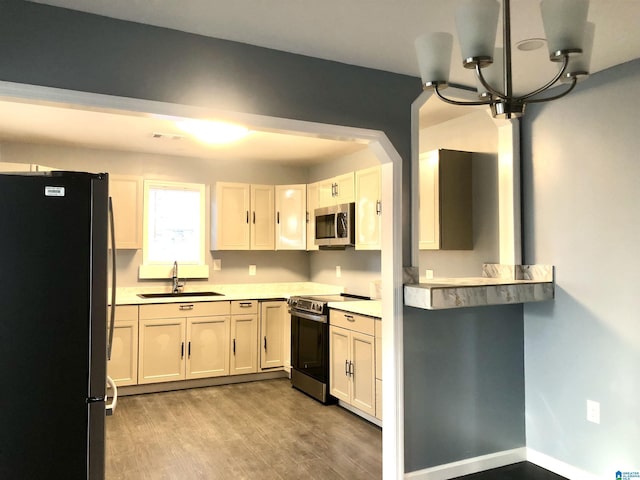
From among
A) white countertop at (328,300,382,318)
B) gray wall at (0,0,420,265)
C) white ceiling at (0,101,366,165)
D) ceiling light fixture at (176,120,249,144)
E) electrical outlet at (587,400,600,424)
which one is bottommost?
electrical outlet at (587,400,600,424)

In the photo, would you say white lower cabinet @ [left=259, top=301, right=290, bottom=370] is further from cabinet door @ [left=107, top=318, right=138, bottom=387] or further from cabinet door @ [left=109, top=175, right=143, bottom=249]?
cabinet door @ [left=109, top=175, right=143, bottom=249]

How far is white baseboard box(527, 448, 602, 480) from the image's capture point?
298 centimetres

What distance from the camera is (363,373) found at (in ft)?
12.8

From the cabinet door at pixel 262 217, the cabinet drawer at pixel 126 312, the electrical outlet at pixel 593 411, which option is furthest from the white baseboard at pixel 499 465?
the cabinet door at pixel 262 217

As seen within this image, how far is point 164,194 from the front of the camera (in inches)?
219

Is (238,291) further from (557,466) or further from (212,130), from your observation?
(557,466)

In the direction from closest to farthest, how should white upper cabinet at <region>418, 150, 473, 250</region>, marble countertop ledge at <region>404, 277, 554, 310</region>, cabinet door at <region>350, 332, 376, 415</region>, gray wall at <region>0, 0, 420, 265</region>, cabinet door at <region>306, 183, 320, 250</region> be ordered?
gray wall at <region>0, 0, 420, 265</region> → marble countertop ledge at <region>404, 277, 554, 310</region> → white upper cabinet at <region>418, 150, 473, 250</region> → cabinet door at <region>350, 332, 376, 415</region> → cabinet door at <region>306, 183, 320, 250</region>

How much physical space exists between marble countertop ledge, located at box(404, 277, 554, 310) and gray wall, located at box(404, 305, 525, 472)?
7.9 inches

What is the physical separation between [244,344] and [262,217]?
144 centimetres

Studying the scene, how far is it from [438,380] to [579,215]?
1.31 meters

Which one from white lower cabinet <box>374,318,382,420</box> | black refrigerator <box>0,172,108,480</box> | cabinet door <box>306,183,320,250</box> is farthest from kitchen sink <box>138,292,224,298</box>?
black refrigerator <box>0,172,108,480</box>

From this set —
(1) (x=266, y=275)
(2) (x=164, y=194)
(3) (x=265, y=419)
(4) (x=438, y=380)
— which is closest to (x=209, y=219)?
(2) (x=164, y=194)

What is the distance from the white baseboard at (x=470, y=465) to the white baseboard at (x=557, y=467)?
6 cm

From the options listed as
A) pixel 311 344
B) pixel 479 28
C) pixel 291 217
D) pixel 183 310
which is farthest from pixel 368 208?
pixel 479 28
